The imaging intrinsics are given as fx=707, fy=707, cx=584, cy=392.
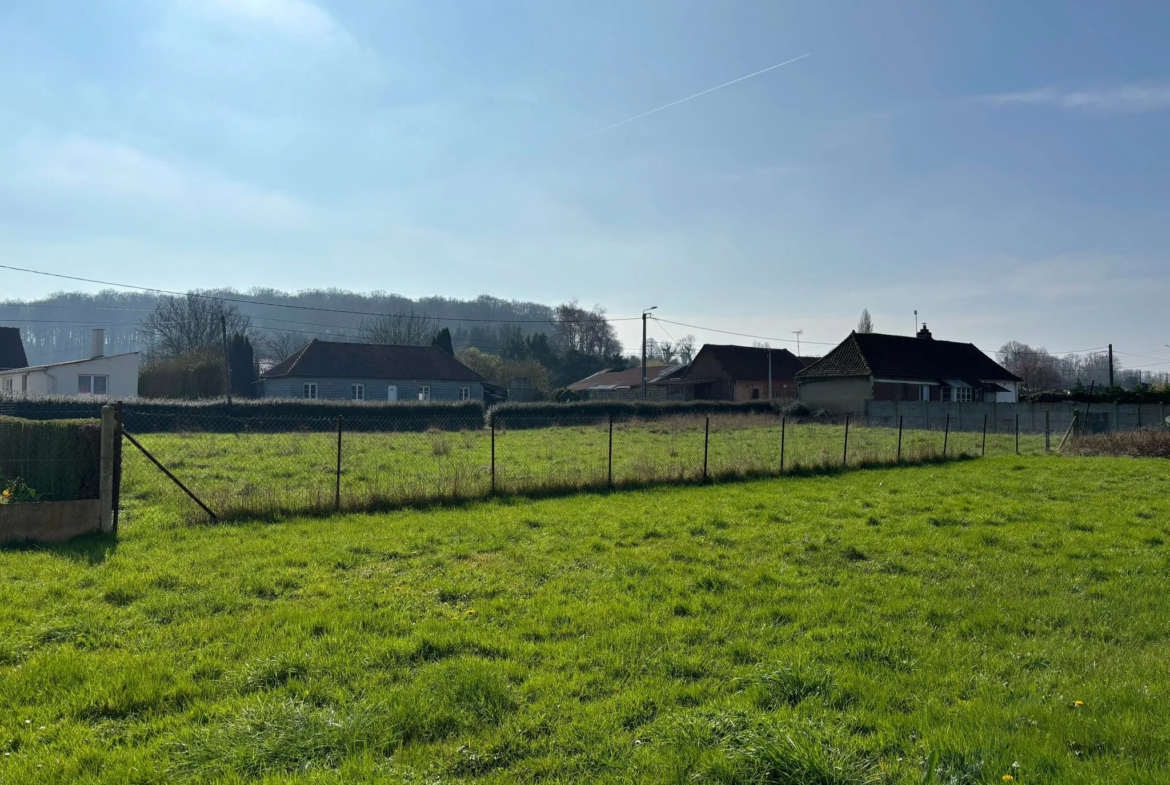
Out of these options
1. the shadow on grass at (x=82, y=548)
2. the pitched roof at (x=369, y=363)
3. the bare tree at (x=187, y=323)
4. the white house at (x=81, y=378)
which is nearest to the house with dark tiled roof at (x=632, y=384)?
the pitched roof at (x=369, y=363)

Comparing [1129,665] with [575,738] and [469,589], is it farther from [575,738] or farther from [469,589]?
[469,589]

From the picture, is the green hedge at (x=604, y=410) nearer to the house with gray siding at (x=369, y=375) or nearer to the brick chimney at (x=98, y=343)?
the house with gray siding at (x=369, y=375)

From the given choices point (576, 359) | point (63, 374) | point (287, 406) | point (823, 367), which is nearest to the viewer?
point (287, 406)

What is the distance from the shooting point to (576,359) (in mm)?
88688

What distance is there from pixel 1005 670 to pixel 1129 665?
91 cm

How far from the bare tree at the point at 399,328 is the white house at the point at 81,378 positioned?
3704 cm

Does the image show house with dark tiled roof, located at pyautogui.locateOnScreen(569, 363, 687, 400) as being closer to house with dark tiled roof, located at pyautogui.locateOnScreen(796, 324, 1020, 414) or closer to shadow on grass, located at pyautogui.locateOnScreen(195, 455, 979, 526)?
house with dark tiled roof, located at pyautogui.locateOnScreen(796, 324, 1020, 414)

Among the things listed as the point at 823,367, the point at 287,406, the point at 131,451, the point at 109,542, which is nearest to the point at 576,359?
the point at 823,367

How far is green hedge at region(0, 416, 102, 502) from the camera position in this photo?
32.4 feet

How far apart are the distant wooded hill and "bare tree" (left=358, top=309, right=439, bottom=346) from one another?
792 centimetres

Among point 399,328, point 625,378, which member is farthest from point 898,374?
point 399,328

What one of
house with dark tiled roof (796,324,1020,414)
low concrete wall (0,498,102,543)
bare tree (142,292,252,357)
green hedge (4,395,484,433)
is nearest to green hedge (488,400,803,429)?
green hedge (4,395,484,433)

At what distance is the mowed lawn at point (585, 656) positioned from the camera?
3750 millimetres

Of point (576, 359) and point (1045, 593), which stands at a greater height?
point (576, 359)
